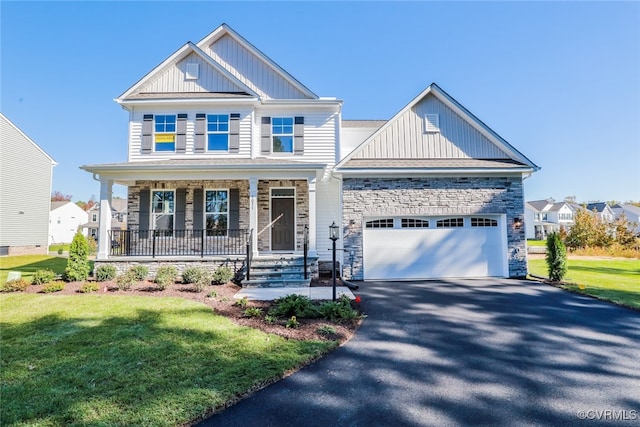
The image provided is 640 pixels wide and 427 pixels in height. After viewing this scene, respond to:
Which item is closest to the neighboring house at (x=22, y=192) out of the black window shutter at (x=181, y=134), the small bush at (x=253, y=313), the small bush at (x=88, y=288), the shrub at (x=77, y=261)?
the shrub at (x=77, y=261)

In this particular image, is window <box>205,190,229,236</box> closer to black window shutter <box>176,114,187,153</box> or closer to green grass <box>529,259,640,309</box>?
black window shutter <box>176,114,187,153</box>

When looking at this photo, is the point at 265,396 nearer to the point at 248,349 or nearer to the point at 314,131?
the point at 248,349

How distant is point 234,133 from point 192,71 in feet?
10.8

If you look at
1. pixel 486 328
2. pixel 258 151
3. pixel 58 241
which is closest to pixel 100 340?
pixel 486 328

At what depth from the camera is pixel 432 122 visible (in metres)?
11.6

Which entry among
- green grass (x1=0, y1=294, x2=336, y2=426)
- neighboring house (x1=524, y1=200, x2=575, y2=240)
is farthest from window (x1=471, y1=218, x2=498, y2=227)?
neighboring house (x1=524, y1=200, x2=575, y2=240)

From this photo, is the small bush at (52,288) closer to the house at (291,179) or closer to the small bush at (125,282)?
the small bush at (125,282)

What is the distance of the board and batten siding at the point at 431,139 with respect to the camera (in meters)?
11.4

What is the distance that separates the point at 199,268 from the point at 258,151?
17.6 feet

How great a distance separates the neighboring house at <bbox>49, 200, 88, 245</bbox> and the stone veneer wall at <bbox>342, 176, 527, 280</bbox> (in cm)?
4306

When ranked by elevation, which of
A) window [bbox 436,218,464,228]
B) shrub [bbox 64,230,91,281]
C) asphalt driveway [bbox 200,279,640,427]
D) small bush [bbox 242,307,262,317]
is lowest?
asphalt driveway [bbox 200,279,640,427]

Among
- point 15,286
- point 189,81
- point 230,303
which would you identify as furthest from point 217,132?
point 15,286

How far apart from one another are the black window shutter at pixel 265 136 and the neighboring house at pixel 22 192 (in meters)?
19.9

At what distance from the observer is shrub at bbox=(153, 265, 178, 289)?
28.5ft
